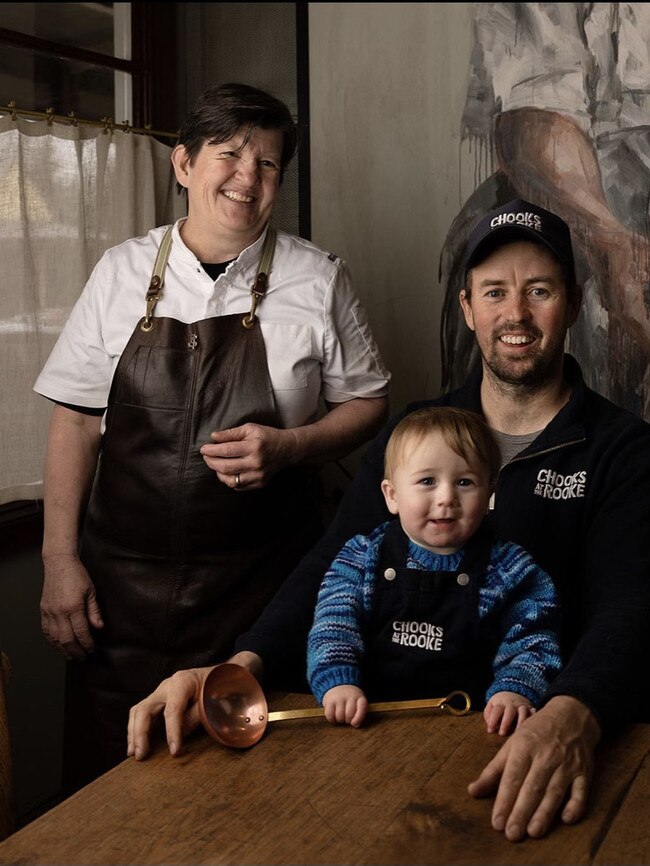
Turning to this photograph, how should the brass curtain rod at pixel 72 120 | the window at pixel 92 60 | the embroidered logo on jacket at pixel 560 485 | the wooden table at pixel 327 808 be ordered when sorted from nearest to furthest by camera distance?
1. the wooden table at pixel 327 808
2. the embroidered logo on jacket at pixel 560 485
3. the brass curtain rod at pixel 72 120
4. the window at pixel 92 60

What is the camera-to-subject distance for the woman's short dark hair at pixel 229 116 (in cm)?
225

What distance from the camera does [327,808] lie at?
49.0 inches

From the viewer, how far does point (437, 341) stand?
3.13 metres

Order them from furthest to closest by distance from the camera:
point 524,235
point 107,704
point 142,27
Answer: point 142,27 < point 107,704 < point 524,235

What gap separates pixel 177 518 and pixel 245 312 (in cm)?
50

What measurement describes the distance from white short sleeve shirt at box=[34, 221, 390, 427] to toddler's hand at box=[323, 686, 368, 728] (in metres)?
0.96

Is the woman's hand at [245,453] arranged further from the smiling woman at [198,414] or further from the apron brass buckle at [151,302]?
the apron brass buckle at [151,302]

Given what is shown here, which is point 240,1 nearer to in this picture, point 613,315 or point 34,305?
point 34,305

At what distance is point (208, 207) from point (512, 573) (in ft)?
3.78

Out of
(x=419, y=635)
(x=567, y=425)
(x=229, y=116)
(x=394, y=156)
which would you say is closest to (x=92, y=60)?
(x=394, y=156)

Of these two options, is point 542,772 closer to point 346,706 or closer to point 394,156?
point 346,706

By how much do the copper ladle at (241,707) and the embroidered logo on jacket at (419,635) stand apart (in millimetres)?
101

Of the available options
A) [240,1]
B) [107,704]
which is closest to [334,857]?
[107,704]

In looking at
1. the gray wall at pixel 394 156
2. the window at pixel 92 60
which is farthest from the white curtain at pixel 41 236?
the gray wall at pixel 394 156
